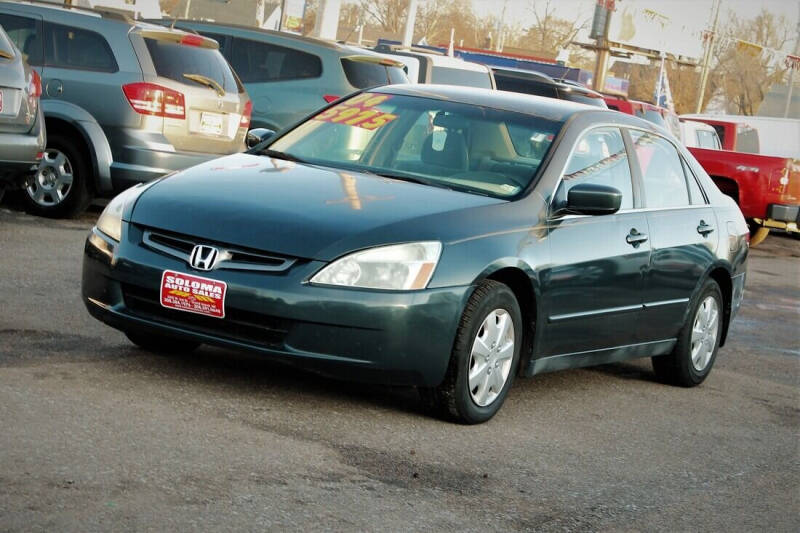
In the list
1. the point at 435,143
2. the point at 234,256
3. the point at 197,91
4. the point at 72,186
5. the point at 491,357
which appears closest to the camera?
the point at 234,256

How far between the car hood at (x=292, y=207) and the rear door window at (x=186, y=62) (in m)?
5.97

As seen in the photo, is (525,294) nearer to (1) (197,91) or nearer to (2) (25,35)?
(1) (197,91)

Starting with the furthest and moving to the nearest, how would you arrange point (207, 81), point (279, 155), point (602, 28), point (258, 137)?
point (602, 28)
point (207, 81)
point (258, 137)
point (279, 155)

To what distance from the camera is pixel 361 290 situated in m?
5.94

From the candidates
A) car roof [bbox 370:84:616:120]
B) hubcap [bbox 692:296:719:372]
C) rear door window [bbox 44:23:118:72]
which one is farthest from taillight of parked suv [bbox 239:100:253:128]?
hubcap [bbox 692:296:719:372]

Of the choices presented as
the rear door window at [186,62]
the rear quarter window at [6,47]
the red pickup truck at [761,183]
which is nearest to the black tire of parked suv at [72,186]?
the rear door window at [186,62]

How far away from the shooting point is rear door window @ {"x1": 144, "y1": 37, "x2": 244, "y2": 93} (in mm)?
12747

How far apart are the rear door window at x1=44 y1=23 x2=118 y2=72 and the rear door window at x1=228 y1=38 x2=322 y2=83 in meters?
3.83

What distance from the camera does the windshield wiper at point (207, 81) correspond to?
12928 millimetres

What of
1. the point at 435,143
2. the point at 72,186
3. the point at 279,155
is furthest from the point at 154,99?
the point at 435,143

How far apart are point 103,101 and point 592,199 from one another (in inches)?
260

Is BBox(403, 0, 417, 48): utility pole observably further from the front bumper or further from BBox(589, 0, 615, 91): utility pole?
BBox(589, 0, 615, 91): utility pole

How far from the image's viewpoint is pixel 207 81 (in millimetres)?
13062

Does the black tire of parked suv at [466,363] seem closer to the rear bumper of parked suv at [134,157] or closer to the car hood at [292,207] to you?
the car hood at [292,207]
